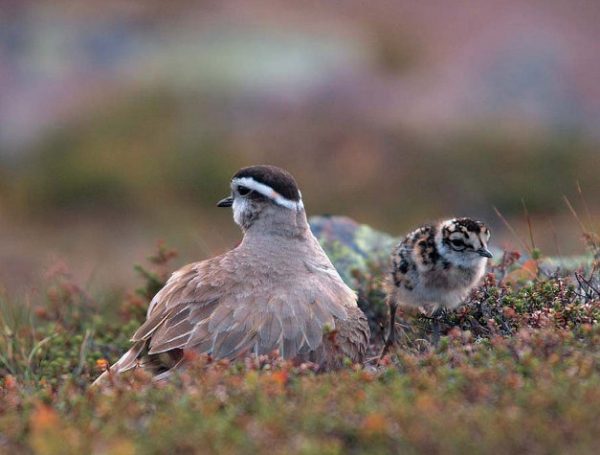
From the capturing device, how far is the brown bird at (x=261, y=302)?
24.1 feet

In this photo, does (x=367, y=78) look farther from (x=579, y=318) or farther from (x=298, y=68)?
(x=579, y=318)

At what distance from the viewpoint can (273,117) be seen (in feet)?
75.2

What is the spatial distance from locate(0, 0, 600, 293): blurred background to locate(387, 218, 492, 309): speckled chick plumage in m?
6.87

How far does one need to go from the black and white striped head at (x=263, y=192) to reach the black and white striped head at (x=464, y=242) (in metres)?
1.29

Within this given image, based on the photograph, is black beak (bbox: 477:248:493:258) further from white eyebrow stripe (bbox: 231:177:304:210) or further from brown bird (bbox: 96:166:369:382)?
white eyebrow stripe (bbox: 231:177:304:210)

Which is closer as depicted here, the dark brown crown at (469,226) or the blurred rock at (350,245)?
the dark brown crown at (469,226)


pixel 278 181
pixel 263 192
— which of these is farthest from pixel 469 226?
pixel 263 192

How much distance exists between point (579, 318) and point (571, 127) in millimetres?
17570

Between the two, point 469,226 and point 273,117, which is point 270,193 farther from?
point 273,117

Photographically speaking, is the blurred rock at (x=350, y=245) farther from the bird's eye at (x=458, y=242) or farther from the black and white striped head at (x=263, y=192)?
the bird's eye at (x=458, y=242)

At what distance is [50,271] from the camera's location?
33.1 feet

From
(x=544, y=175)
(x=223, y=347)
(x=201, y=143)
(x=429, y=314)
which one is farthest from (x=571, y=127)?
(x=223, y=347)

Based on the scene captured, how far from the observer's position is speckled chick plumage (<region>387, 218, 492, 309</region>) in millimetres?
8117

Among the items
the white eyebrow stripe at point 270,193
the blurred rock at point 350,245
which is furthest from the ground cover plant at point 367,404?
the blurred rock at point 350,245
